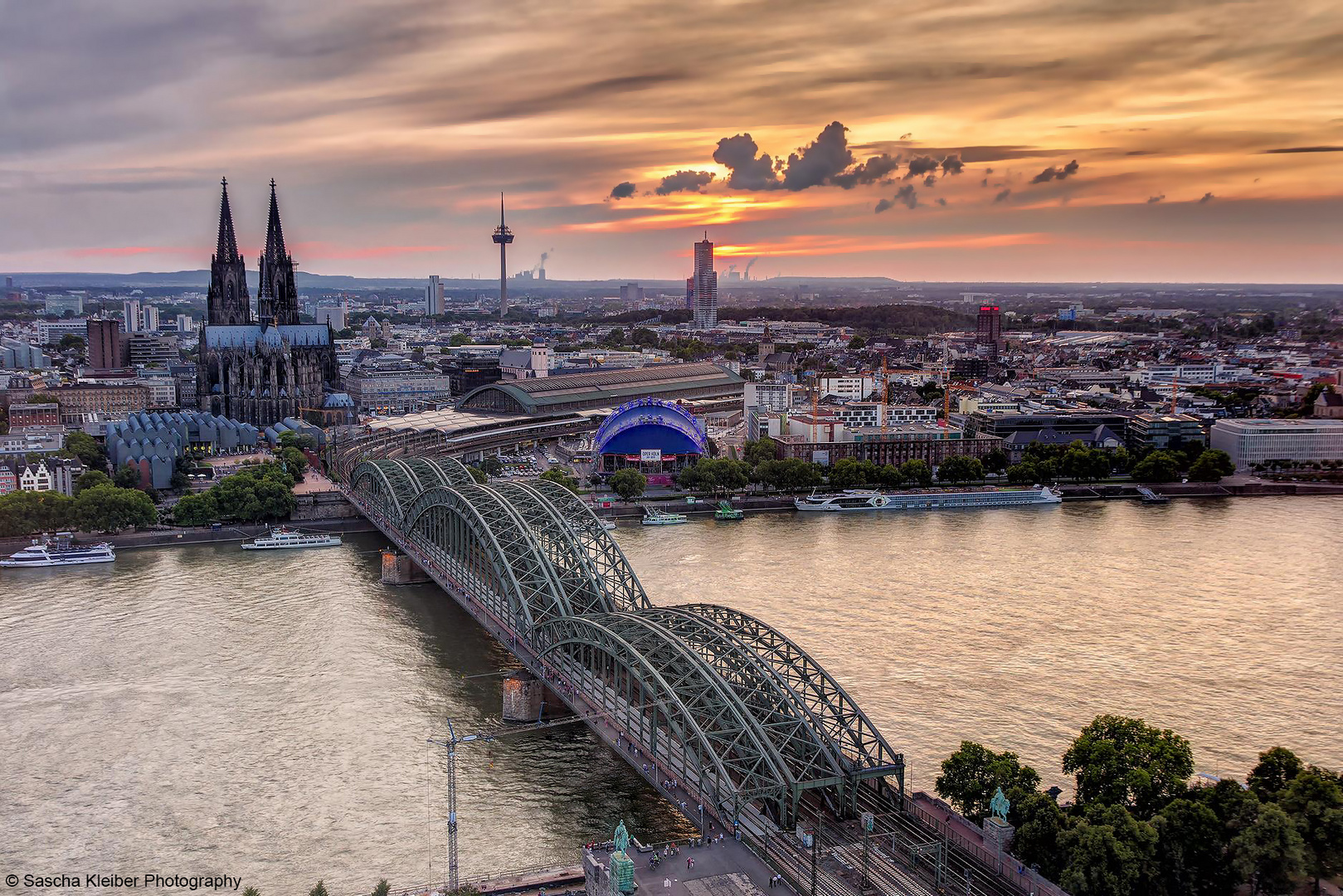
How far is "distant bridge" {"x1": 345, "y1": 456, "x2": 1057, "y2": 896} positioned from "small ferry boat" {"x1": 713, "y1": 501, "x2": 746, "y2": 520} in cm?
1183

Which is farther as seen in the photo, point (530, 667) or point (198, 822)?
point (530, 667)

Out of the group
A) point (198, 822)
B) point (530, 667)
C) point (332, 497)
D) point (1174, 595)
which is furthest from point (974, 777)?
point (332, 497)

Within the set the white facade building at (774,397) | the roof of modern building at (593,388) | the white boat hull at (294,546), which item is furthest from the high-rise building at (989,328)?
the white boat hull at (294,546)

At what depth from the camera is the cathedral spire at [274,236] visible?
47688mm

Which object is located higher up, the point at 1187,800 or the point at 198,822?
the point at 1187,800

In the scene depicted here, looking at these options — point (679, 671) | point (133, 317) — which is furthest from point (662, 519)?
point (133, 317)

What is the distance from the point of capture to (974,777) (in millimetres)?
12391

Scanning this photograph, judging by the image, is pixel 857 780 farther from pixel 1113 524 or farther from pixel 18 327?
pixel 18 327

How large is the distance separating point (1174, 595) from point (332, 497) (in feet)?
65.6

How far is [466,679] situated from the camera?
57.7 ft

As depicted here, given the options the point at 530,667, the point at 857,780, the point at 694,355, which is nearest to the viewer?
the point at 857,780

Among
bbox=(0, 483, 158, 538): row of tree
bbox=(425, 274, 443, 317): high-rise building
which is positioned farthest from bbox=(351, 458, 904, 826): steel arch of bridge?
bbox=(425, 274, 443, 317): high-rise building

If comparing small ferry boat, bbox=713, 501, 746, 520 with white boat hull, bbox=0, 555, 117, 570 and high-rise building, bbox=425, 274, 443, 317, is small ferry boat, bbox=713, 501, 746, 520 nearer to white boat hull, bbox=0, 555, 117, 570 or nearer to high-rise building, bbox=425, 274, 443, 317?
white boat hull, bbox=0, 555, 117, 570

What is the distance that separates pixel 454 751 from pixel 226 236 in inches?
1526
